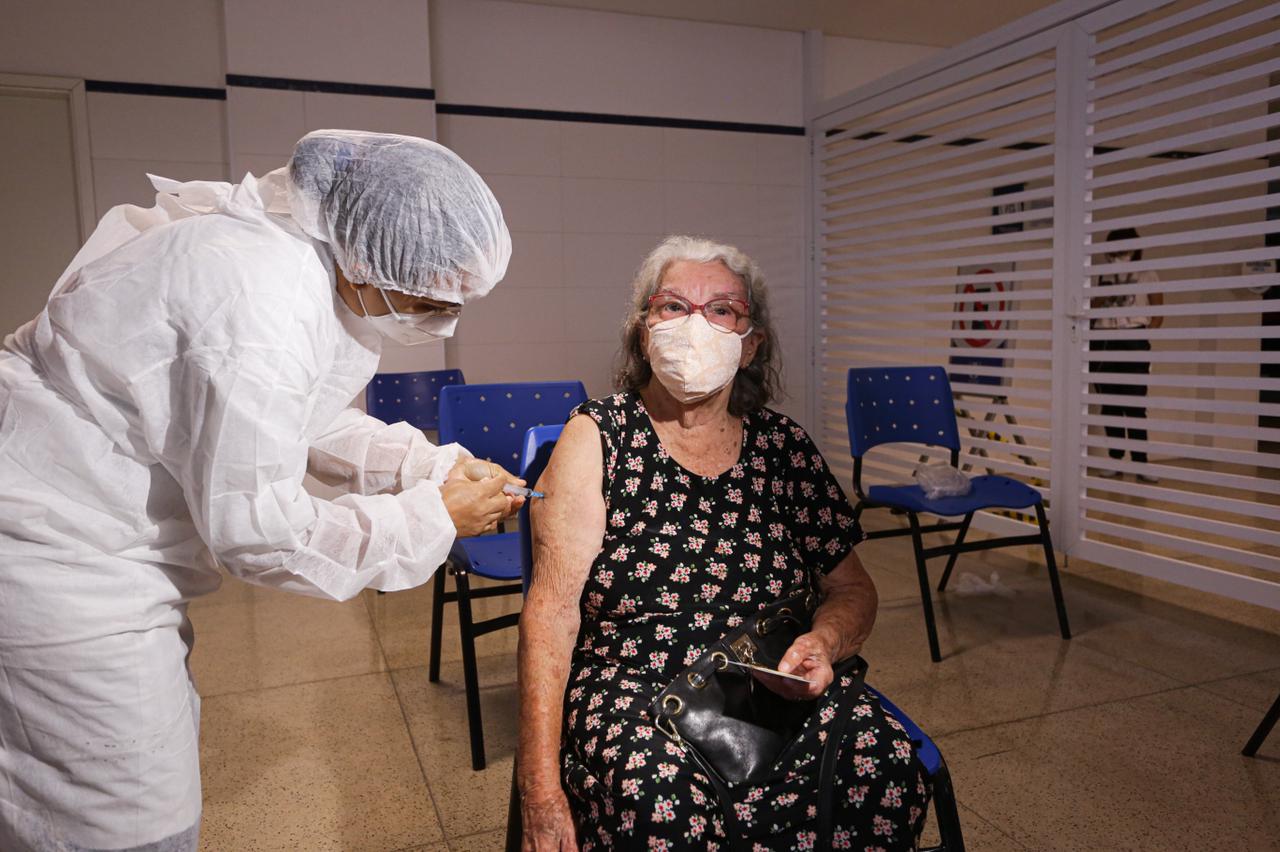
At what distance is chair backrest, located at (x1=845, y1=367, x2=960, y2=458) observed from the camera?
11.2ft

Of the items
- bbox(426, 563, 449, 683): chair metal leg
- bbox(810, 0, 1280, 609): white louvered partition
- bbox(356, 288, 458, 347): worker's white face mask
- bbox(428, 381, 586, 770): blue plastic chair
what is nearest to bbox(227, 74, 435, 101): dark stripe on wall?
bbox(810, 0, 1280, 609): white louvered partition

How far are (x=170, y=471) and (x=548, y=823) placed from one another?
71 cm

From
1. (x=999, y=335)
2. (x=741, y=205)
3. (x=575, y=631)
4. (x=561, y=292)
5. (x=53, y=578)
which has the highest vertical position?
(x=741, y=205)

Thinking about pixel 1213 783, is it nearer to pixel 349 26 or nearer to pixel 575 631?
pixel 575 631

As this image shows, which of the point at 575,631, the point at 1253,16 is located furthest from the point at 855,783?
the point at 1253,16

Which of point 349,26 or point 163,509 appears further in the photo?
point 349,26

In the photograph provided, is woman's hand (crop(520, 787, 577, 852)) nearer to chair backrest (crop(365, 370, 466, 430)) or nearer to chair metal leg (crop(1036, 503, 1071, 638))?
chair metal leg (crop(1036, 503, 1071, 638))

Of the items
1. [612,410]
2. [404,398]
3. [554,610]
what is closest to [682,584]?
[554,610]

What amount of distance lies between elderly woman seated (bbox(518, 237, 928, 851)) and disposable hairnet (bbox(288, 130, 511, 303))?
46 cm

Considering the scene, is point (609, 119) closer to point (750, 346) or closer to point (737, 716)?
point (750, 346)

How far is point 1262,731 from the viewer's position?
213cm

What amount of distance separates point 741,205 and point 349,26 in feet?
8.39

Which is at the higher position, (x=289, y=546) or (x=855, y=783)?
(x=289, y=546)

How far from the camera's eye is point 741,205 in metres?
5.61
